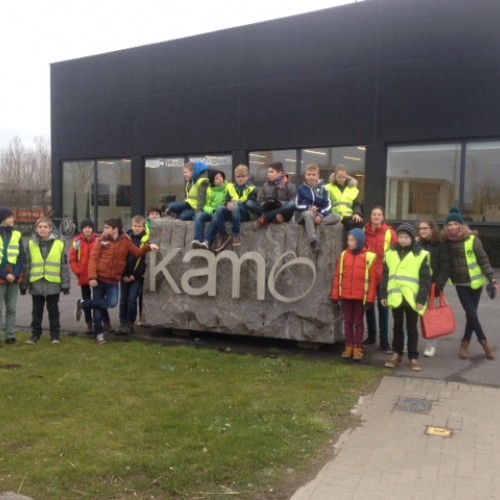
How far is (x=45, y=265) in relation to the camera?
285 inches

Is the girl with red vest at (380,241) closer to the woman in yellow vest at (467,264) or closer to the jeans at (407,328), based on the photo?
the jeans at (407,328)

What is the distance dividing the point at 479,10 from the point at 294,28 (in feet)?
16.9

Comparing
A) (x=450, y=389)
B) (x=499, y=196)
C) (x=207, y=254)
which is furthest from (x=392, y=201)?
(x=450, y=389)

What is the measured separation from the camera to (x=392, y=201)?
621 inches

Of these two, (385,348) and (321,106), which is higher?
(321,106)

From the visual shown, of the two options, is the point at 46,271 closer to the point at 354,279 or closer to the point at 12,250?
the point at 12,250

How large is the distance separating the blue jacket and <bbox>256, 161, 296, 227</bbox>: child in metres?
0.15

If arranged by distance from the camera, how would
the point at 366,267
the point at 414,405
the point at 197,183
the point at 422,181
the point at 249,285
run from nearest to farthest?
1. the point at 414,405
2. the point at 366,267
3. the point at 249,285
4. the point at 197,183
5. the point at 422,181

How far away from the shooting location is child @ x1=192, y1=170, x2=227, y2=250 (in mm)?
7082

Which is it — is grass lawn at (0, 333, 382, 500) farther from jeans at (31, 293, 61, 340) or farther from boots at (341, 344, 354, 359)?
jeans at (31, 293, 61, 340)

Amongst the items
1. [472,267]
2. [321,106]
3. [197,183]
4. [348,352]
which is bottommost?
[348,352]

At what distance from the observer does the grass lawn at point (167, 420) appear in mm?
3568

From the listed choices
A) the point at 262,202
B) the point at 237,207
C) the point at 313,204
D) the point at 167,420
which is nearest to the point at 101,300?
the point at 237,207

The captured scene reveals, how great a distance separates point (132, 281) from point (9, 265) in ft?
5.17
